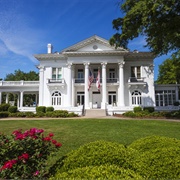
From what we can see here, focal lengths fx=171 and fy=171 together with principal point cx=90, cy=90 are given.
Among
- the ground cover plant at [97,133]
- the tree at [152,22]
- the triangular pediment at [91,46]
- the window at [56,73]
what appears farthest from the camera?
the window at [56,73]

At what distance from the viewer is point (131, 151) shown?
11.6 feet

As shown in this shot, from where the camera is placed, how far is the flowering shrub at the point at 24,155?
3.01 meters

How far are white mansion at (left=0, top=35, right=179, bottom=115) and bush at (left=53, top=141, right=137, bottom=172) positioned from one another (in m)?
24.2

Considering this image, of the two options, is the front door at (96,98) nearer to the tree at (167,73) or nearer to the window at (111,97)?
the window at (111,97)

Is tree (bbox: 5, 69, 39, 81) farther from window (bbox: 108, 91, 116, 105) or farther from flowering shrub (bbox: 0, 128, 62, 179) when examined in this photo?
flowering shrub (bbox: 0, 128, 62, 179)

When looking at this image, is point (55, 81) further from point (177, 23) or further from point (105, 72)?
point (177, 23)

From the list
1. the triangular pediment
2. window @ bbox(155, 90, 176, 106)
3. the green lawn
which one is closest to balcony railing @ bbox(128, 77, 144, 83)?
window @ bbox(155, 90, 176, 106)

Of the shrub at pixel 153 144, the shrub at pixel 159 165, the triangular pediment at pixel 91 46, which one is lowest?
the shrub at pixel 159 165

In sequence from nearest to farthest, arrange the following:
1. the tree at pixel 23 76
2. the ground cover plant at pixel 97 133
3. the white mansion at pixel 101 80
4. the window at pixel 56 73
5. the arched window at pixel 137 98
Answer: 1. the ground cover plant at pixel 97 133
2. the white mansion at pixel 101 80
3. the arched window at pixel 137 98
4. the window at pixel 56 73
5. the tree at pixel 23 76

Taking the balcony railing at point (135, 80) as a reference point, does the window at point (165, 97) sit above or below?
below

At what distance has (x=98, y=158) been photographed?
10.8 ft

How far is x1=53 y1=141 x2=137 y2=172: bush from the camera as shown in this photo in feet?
10.6

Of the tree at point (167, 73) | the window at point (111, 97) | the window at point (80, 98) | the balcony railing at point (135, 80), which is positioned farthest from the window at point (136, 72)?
the tree at point (167, 73)

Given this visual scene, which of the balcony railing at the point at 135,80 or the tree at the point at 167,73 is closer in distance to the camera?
the balcony railing at the point at 135,80
